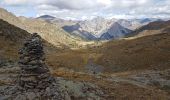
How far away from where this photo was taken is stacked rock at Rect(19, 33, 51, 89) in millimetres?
39375

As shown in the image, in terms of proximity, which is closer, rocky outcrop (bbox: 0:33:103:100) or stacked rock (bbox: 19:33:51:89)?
rocky outcrop (bbox: 0:33:103:100)

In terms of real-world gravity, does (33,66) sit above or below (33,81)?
above

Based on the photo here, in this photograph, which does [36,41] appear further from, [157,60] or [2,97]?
[157,60]

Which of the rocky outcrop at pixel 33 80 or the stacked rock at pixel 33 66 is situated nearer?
the rocky outcrop at pixel 33 80

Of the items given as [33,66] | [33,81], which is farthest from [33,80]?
[33,66]

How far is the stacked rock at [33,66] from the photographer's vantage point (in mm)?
39375

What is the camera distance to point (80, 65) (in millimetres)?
116125

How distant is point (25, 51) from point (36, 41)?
65.2 inches

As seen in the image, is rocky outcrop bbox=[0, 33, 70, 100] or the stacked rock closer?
rocky outcrop bbox=[0, 33, 70, 100]

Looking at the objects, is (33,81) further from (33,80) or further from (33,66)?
(33,66)

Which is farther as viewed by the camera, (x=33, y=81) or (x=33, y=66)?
(x=33, y=66)

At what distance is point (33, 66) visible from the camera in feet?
131

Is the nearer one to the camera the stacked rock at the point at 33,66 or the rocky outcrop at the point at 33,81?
the rocky outcrop at the point at 33,81

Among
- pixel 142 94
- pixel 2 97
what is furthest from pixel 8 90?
pixel 142 94
